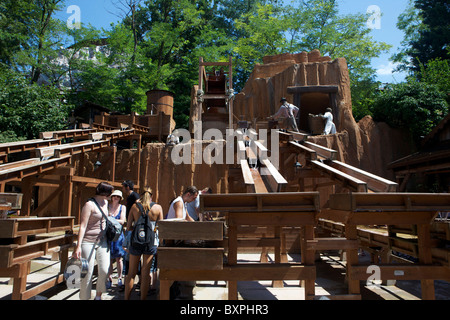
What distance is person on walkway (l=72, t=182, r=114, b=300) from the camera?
4.15m

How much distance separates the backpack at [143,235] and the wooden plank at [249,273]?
97cm

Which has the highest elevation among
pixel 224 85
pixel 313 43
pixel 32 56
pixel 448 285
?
pixel 313 43

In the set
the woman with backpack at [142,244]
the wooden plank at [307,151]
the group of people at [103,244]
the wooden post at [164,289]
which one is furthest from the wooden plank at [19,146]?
the wooden plank at [307,151]

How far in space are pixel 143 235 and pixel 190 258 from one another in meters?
1.19

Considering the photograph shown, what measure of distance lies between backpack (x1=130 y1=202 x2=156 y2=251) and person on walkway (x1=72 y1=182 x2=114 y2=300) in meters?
0.43

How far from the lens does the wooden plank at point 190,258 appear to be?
3.54 meters

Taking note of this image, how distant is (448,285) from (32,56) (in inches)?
1166

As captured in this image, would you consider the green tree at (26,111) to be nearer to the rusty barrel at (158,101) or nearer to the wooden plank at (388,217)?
the rusty barrel at (158,101)

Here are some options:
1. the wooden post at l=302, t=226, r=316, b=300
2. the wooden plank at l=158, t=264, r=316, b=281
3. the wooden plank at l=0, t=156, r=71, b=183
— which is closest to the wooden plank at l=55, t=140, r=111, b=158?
the wooden plank at l=0, t=156, r=71, b=183

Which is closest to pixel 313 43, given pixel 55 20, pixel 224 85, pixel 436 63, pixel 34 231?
pixel 436 63

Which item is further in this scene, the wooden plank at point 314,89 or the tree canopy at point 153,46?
the tree canopy at point 153,46

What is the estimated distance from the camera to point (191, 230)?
359cm
